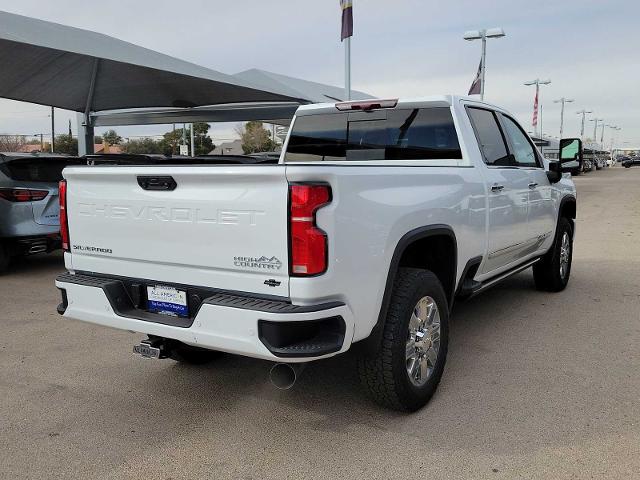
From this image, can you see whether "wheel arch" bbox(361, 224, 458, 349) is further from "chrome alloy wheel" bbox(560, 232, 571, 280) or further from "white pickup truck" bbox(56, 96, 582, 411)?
"chrome alloy wheel" bbox(560, 232, 571, 280)

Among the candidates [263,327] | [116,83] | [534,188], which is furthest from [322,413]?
[116,83]

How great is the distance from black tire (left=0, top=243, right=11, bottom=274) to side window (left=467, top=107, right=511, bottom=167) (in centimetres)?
644

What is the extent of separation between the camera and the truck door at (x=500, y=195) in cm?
447

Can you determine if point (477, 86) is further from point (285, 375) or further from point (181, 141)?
point (181, 141)

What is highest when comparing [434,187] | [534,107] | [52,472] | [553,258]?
[534,107]

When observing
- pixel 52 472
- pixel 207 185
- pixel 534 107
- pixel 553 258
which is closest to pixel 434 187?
pixel 207 185

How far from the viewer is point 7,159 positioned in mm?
7801

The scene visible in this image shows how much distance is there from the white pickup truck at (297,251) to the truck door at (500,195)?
0.03 meters

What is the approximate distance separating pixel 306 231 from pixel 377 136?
2281 millimetres

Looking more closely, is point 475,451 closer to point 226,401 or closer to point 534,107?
point 226,401

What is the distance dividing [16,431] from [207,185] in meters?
1.84

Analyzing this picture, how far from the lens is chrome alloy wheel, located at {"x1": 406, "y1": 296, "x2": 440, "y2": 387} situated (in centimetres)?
→ 344

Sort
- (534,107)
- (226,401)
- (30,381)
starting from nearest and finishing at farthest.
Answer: (226,401)
(30,381)
(534,107)

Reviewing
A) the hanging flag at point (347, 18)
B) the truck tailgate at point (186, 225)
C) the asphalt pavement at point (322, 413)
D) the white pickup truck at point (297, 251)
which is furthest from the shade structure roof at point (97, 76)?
the white pickup truck at point (297, 251)
